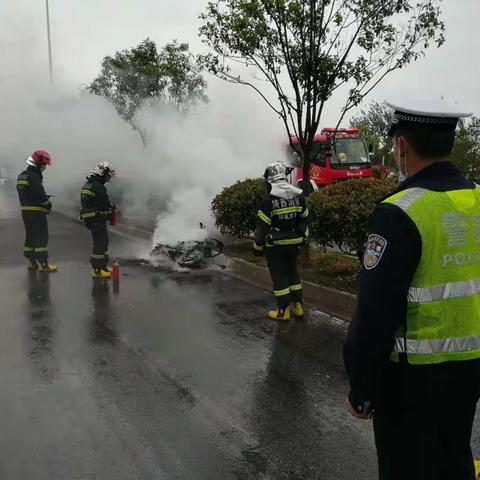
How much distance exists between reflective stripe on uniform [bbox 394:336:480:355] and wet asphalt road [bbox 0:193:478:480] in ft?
5.43

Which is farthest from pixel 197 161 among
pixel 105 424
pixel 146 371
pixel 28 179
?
pixel 105 424

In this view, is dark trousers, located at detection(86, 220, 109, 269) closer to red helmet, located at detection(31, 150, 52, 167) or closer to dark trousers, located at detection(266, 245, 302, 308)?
red helmet, located at detection(31, 150, 52, 167)

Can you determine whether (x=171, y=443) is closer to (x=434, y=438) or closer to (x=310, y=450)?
(x=310, y=450)

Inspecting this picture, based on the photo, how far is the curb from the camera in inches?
269

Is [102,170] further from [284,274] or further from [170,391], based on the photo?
[170,391]

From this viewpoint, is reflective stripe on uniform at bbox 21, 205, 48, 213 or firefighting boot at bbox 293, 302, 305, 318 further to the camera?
reflective stripe on uniform at bbox 21, 205, 48, 213

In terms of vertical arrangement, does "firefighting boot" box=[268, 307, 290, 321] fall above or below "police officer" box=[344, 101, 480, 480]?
below

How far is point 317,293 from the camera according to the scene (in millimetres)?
7430

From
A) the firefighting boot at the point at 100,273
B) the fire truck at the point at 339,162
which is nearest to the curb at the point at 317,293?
the firefighting boot at the point at 100,273

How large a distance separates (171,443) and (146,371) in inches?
51.3

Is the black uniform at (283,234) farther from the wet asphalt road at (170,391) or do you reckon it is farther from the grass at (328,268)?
the grass at (328,268)

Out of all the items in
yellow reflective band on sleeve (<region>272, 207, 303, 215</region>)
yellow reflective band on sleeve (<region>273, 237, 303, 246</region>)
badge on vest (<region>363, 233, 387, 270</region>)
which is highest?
badge on vest (<region>363, 233, 387, 270</region>)

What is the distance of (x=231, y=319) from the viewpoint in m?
6.51

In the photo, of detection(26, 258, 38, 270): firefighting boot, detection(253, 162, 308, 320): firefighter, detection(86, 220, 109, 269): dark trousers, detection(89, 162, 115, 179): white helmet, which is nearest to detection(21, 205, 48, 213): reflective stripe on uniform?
detection(26, 258, 38, 270): firefighting boot
